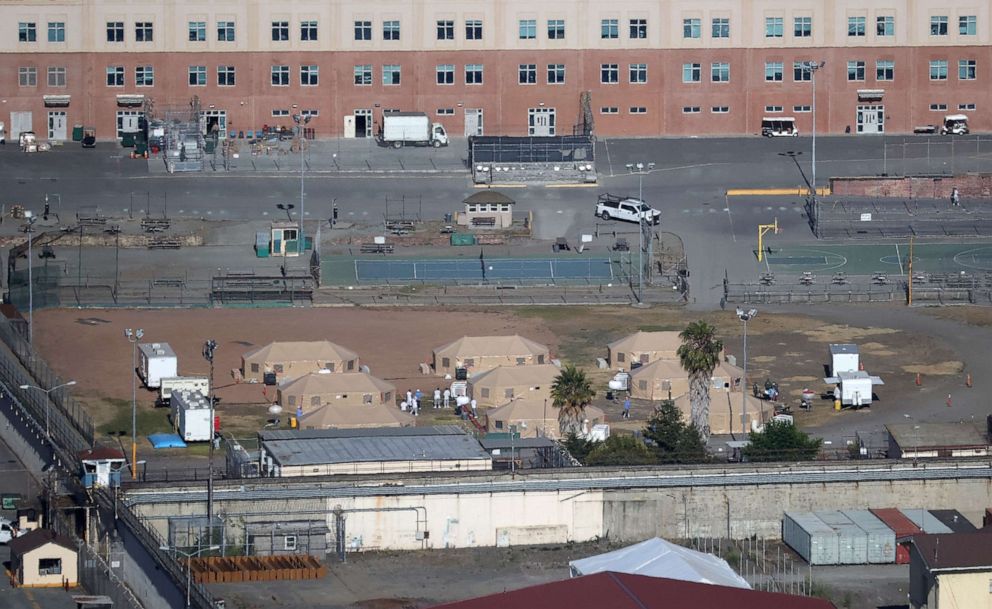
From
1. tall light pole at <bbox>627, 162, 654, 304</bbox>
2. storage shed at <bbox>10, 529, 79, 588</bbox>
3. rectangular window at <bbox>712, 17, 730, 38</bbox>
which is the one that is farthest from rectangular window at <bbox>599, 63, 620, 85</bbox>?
storage shed at <bbox>10, 529, 79, 588</bbox>

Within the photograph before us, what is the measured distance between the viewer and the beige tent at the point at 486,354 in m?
137

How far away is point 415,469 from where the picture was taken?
111875 mm

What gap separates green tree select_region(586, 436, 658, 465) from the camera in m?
114

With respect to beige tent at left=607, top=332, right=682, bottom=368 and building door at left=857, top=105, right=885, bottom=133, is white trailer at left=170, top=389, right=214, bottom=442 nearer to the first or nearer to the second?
beige tent at left=607, top=332, right=682, bottom=368

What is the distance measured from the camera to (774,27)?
187 m

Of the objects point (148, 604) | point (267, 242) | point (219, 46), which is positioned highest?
point (219, 46)

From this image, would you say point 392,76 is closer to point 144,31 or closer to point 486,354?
point 144,31

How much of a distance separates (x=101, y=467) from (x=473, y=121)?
78.3 metres

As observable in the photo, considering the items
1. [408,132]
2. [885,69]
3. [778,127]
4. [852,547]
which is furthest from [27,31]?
[852,547]

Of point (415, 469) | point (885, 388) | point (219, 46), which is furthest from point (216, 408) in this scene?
point (219, 46)

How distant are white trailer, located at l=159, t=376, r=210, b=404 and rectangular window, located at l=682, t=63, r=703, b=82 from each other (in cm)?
6433

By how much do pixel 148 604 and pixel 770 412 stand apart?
34081mm

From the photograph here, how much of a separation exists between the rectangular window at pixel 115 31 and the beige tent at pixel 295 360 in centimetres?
5236

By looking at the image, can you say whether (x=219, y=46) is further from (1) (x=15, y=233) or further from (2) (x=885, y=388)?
(2) (x=885, y=388)
